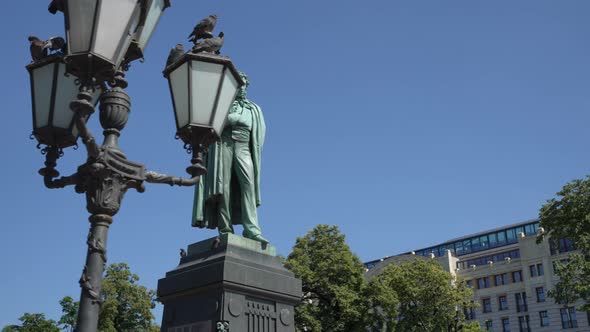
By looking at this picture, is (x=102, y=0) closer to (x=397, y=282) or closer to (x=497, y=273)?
(x=397, y=282)

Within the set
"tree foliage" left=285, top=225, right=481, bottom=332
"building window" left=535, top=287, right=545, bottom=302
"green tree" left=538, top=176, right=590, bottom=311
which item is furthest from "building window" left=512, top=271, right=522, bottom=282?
"green tree" left=538, top=176, right=590, bottom=311

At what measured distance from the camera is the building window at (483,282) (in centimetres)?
6750

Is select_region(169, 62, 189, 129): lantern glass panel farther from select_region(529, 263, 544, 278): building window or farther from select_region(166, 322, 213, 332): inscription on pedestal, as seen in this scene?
select_region(529, 263, 544, 278): building window

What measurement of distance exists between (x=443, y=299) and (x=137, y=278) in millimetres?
21759

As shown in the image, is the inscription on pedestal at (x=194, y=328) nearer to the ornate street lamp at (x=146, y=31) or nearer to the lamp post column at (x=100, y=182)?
A: the lamp post column at (x=100, y=182)

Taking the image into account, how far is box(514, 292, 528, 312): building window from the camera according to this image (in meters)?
63.4

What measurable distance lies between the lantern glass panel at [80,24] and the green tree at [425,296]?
35.8 m

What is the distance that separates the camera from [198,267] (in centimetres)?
936

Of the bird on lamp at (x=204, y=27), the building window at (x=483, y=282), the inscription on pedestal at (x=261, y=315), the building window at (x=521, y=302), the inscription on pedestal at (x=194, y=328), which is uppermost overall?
the building window at (x=483, y=282)

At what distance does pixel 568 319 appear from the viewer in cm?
5906

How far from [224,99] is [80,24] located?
1.45 metres

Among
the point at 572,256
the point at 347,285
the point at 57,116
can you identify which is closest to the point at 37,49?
the point at 57,116

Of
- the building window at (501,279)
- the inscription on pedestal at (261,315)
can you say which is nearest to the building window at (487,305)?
the building window at (501,279)

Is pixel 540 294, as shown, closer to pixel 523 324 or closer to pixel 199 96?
pixel 523 324
